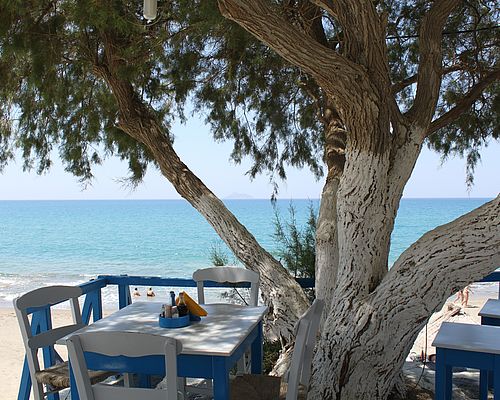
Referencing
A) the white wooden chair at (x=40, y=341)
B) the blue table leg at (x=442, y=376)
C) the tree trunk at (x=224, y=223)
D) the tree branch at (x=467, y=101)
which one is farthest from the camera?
the tree trunk at (x=224, y=223)

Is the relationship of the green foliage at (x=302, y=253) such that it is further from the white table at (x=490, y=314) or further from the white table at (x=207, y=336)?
the white table at (x=207, y=336)

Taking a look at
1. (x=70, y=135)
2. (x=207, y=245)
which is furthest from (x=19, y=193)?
(x=70, y=135)

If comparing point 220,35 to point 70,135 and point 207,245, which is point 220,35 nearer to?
point 70,135

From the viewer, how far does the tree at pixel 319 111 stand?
304cm

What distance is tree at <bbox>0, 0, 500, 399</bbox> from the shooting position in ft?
9.98

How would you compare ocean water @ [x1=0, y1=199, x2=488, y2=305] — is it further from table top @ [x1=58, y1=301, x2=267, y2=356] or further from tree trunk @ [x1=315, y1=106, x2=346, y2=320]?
table top @ [x1=58, y1=301, x2=267, y2=356]

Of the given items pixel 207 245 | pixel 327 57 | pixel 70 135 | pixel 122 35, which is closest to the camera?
pixel 327 57

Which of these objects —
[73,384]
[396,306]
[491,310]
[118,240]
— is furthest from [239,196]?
[73,384]

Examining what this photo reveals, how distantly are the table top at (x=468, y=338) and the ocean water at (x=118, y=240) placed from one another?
11488 mm

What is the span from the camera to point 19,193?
60719mm

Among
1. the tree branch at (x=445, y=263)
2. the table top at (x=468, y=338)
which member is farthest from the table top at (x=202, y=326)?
the table top at (x=468, y=338)

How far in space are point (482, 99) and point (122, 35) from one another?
2.88 meters

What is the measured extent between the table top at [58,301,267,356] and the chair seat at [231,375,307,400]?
280 mm

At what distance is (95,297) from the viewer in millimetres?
3988
